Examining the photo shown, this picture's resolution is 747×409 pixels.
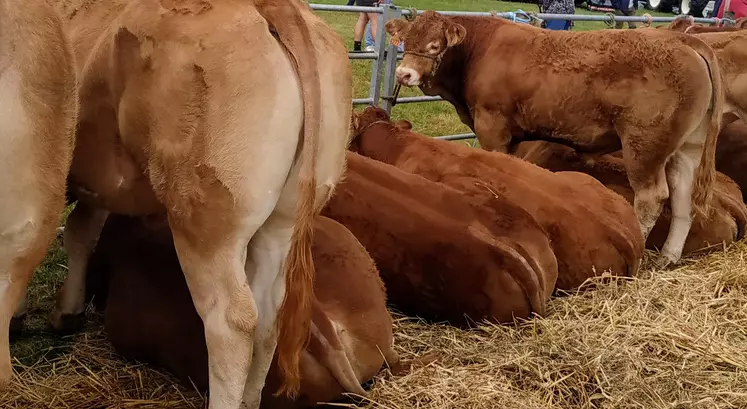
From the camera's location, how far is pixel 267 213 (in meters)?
2.26

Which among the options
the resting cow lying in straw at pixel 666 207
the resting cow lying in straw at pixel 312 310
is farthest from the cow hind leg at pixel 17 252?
the resting cow lying in straw at pixel 666 207

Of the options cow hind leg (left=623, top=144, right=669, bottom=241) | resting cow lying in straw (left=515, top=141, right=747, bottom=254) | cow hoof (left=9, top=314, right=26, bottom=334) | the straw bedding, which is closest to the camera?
the straw bedding

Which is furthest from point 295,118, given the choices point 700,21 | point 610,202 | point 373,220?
point 700,21

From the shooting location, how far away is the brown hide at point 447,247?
3.50 meters

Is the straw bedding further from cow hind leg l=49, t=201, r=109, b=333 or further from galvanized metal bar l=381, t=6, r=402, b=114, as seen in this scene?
galvanized metal bar l=381, t=6, r=402, b=114

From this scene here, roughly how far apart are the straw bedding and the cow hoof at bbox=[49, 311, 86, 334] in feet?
0.18

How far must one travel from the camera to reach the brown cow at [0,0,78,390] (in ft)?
6.15

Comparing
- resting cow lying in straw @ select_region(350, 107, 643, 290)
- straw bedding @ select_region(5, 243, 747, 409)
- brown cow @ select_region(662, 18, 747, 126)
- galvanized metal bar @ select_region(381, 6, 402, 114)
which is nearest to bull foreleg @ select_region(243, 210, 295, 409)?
straw bedding @ select_region(5, 243, 747, 409)

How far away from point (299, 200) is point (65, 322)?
1638 mm

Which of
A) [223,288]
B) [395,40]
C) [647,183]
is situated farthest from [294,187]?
[395,40]

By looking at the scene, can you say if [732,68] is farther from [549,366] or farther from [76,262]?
[76,262]

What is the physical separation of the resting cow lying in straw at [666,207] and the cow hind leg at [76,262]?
3.29 meters

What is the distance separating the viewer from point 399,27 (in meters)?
5.54

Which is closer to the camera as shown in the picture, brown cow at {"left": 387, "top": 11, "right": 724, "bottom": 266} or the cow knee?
the cow knee
